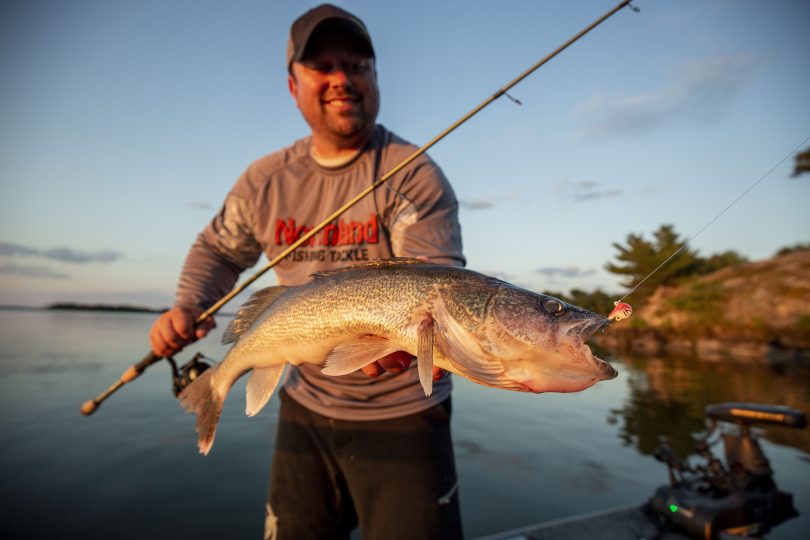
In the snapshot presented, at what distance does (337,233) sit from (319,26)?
4.83ft

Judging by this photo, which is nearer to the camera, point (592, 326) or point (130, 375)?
point (592, 326)

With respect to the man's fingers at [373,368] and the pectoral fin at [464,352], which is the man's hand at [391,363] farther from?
the pectoral fin at [464,352]

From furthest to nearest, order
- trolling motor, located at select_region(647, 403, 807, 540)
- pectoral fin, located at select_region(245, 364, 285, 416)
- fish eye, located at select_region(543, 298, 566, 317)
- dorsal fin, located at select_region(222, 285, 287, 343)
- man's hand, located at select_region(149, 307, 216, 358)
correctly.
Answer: trolling motor, located at select_region(647, 403, 807, 540), man's hand, located at select_region(149, 307, 216, 358), dorsal fin, located at select_region(222, 285, 287, 343), pectoral fin, located at select_region(245, 364, 285, 416), fish eye, located at select_region(543, 298, 566, 317)

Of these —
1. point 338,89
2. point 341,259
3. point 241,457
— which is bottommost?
point 241,457

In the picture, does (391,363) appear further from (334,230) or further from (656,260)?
(656,260)

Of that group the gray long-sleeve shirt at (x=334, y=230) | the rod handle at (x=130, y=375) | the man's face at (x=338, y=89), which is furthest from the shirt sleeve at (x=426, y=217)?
the rod handle at (x=130, y=375)

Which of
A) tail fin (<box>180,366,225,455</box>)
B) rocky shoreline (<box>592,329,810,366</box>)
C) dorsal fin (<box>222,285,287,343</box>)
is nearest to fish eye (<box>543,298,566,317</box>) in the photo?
dorsal fin (<box>222,285,287,343</box>)

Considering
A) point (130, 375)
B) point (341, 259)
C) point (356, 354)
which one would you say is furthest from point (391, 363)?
point (130, 375)

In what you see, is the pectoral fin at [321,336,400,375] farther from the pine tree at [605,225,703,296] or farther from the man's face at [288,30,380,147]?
the pine tree at [605,225,703,296]

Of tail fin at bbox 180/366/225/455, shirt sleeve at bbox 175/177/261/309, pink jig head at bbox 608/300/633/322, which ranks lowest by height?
tail fin at bbox 180/366/225/455

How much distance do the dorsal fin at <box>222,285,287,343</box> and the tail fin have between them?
0.23m

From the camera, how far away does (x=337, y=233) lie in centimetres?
301

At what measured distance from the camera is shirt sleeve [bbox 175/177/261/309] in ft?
10.5

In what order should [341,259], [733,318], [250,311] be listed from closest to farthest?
[250,311]
[341,259]
[733,318]
